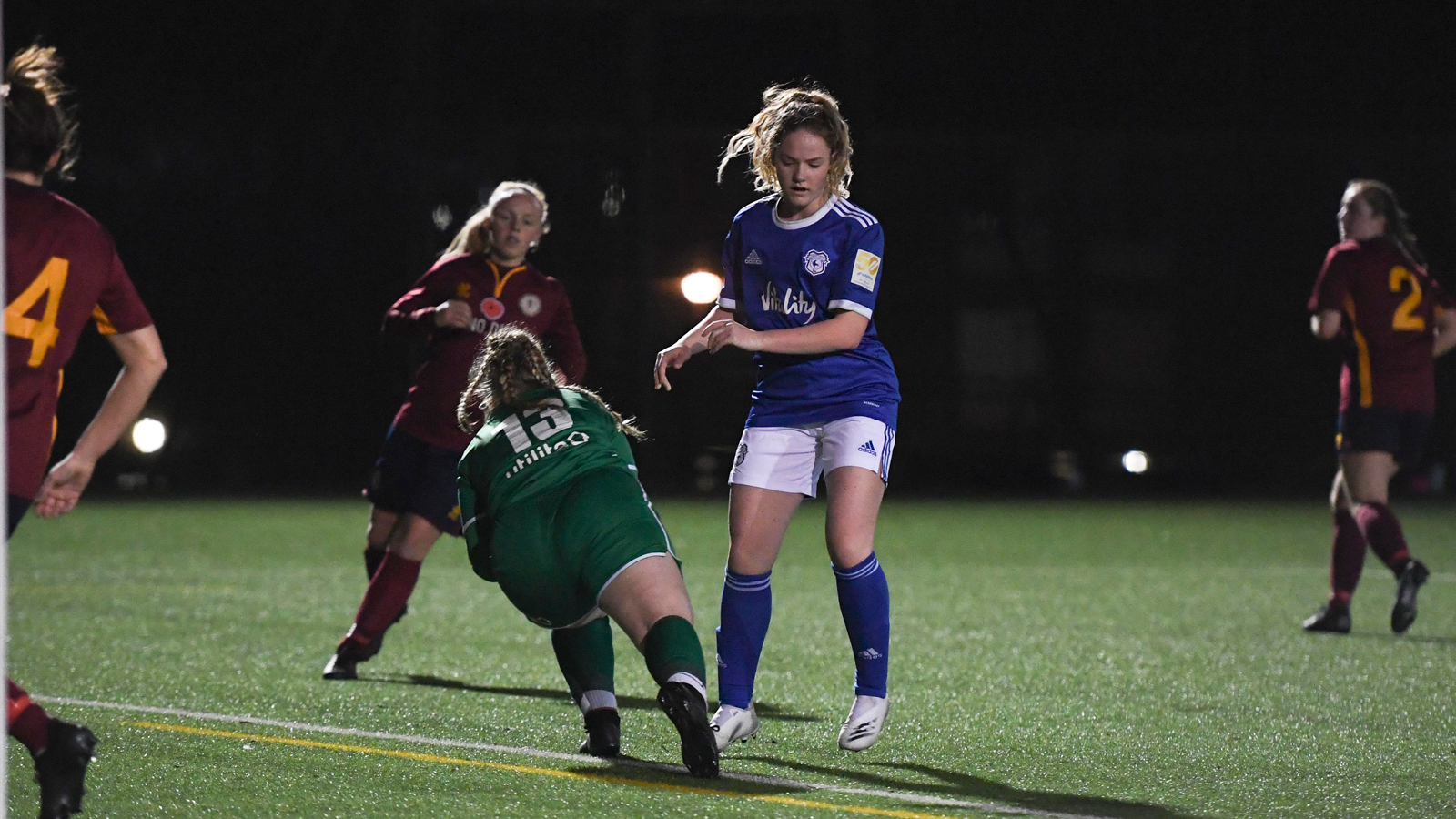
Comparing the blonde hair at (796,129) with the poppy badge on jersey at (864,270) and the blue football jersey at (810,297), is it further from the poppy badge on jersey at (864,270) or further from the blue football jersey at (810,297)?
the poppy badge on jersey at (864,270)

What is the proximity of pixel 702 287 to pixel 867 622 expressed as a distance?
1569cm

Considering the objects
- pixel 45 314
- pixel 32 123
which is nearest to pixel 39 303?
pixel 45 314

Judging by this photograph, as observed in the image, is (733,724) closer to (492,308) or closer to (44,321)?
(44,321)

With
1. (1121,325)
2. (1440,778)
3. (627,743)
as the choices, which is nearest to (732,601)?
(627,743)

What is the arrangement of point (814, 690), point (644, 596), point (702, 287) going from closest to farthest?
point (644, 596) → point (814, 690) → point (702, 287)

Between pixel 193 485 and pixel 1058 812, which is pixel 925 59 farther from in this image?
pixel 1058 812

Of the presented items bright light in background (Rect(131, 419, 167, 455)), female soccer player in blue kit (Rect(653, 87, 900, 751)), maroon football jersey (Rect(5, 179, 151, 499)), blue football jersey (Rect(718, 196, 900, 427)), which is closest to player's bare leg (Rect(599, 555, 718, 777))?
female soccer player in blue kit (Rect(653, 87, 900, 751))

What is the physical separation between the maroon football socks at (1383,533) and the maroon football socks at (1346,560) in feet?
0.17

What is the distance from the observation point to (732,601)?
446cm

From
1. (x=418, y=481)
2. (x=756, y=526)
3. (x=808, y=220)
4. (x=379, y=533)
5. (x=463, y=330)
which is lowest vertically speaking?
(x=379, y=533)

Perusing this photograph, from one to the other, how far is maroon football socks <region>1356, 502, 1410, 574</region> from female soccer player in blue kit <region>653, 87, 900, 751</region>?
3.49m

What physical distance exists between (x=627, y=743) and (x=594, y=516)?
2.37 feet

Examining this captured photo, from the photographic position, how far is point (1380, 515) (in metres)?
7.12

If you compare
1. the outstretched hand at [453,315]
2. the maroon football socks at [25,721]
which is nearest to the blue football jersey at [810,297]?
the outstretched hand at [453,315]
